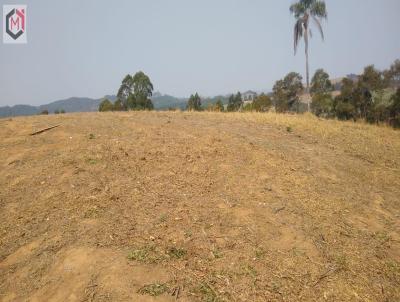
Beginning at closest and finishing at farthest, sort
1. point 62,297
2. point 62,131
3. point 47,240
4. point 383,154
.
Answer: point 62,297 → point 47,240 → point 62,131 → point 383,154

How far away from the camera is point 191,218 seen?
4.52 m

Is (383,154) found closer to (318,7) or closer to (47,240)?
(47,240)

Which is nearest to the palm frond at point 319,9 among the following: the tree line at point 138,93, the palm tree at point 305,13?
the palm tree at point 305,13

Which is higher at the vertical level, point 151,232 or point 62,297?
point 151,232

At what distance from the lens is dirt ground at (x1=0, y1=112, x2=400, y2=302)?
11.2 feet

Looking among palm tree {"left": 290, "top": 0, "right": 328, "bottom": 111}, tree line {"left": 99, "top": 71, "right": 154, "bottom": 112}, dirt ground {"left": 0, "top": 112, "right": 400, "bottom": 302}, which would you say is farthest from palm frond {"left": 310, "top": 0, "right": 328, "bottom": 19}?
tree line {"left": 99, "top": 71, "right": 154, "bottom": 112}

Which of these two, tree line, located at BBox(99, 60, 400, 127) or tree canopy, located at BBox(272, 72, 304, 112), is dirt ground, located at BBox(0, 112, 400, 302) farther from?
tree canopy, located at BBox(272, 72, 304, 112)

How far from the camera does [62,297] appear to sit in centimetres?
327

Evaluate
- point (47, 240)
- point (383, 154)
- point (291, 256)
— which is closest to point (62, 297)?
point (47, 240)

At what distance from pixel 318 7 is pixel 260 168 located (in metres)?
18.6

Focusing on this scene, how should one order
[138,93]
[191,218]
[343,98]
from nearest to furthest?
[191,218] < [343,98] < [138,93]

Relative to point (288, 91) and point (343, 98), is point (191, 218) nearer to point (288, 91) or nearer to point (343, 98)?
point (343, 98)

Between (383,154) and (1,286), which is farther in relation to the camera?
(383,154)

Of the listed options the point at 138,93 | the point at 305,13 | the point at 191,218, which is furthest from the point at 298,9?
the point at 138,93
